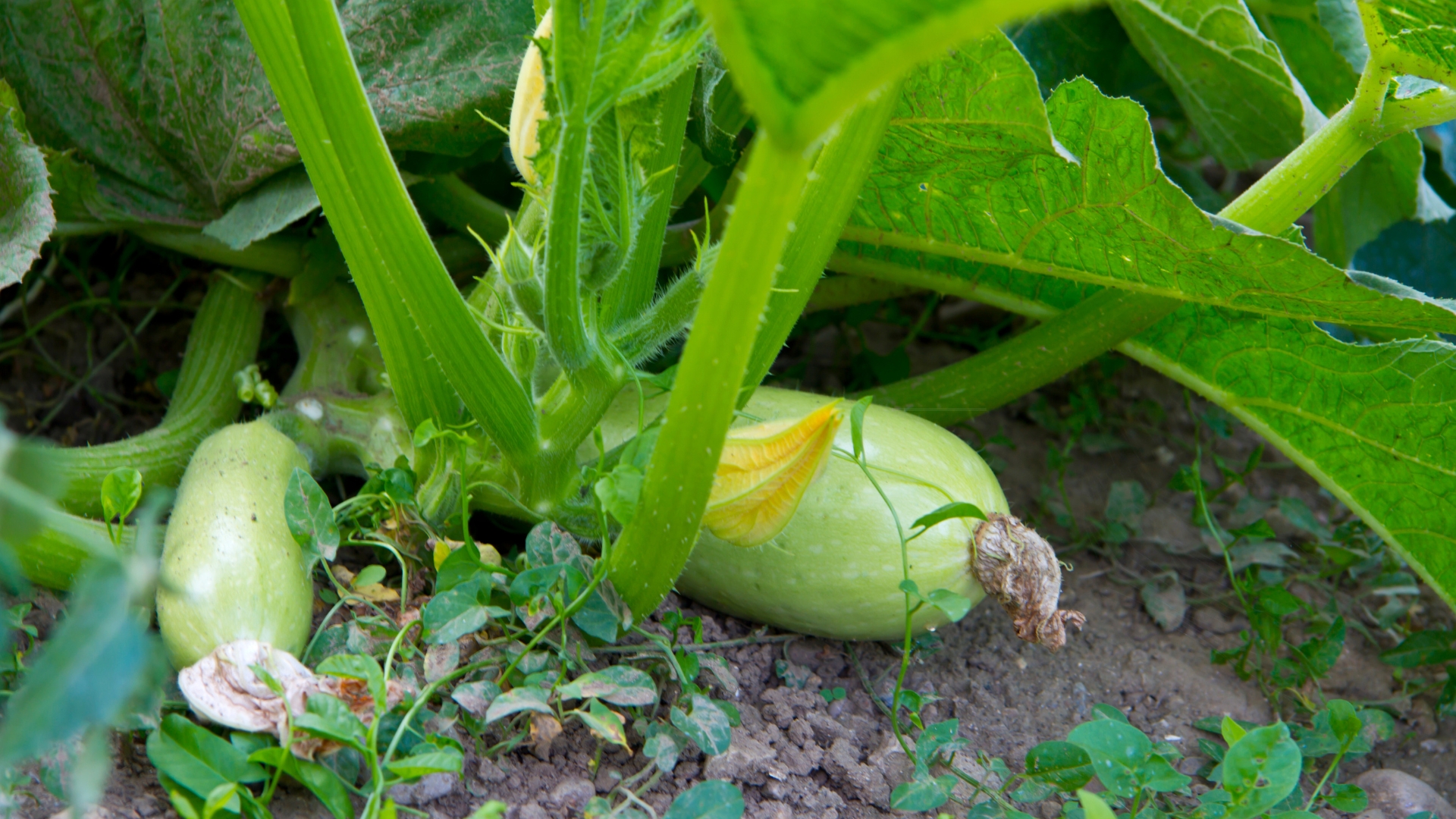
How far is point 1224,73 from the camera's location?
1.67 meters

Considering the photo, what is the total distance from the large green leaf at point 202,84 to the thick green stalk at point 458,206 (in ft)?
0.61

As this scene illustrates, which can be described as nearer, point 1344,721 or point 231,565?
point 231,565

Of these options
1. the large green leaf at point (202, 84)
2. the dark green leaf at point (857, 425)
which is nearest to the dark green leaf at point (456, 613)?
the dark green leaf at point (857, 425)

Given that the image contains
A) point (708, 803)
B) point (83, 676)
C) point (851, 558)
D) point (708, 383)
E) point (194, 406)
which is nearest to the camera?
point (83, 676)

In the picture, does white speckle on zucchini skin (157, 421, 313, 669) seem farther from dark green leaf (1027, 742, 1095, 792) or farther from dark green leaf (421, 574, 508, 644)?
dark green leaf (1027, 742, 1095, 792)

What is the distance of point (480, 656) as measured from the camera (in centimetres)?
105

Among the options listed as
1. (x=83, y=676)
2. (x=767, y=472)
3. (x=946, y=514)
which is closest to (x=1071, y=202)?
(x=946, y=514)

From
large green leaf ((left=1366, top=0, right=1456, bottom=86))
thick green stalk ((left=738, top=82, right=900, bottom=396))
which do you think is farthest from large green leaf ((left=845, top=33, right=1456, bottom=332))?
large green leaf ((left=1366, top=0, right=1456, bottom=86))

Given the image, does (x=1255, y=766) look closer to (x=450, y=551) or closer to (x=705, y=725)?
(x=705, y=725)

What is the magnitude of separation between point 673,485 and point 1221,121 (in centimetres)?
137

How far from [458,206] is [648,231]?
22.5 inches

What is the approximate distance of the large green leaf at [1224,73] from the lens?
61.1 inches

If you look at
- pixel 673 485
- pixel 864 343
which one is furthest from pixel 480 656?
pixel 864 343

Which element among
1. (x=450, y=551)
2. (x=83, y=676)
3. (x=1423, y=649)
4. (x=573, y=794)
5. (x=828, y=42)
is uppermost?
(x=828, y=42)
